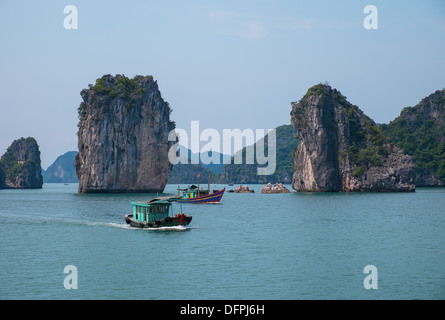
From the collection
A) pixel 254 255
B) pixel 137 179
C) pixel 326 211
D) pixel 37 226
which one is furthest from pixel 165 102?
pixel 254 255

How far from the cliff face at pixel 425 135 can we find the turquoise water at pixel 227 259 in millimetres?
Answer: 127285

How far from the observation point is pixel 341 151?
424 ft

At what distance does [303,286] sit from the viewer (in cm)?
2681

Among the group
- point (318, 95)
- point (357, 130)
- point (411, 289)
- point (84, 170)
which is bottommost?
point (411, 289)

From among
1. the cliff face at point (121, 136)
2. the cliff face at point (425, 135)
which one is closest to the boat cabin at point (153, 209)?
the cliff face at point (121, 136)

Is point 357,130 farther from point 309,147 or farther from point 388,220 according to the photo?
point 388,220

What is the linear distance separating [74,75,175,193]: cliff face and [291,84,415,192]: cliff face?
37.2 m

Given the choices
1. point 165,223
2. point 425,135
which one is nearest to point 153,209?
point 165,223

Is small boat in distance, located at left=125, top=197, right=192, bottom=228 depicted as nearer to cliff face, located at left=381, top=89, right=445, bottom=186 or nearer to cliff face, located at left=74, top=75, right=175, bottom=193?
cliff face, located at left=74, top=75, right=175, bottom=193

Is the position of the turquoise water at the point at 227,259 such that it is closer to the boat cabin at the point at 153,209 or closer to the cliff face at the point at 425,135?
the boat cabin at the point at 153,209

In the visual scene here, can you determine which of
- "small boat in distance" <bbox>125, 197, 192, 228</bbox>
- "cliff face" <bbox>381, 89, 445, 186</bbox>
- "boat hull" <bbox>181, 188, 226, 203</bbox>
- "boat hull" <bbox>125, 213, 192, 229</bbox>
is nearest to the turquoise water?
"boat hull" <bbox>125, 213, 192, 229</bbox>

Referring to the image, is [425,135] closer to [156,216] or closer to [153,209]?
[156,216]

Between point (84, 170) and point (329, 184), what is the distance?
6121 cm

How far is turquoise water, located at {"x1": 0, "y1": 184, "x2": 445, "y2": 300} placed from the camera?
26.0 m
